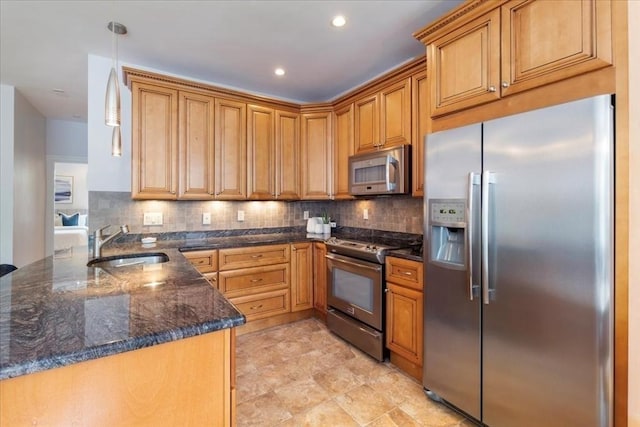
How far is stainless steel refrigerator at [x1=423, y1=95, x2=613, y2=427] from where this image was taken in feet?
4.22

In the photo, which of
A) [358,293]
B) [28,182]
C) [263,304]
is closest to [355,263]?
[358,293]

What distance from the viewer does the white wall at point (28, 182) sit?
3.88 m

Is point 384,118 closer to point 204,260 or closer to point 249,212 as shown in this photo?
point 249,212

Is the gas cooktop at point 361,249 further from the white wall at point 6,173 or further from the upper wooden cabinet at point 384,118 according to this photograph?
the white wall at point 6,173

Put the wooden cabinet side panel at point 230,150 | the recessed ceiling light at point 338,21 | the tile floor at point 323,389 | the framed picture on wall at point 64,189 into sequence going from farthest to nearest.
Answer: the framed picture on wall at point 64,189 → the wooden cabinet side panel at point 230,150 → the recessed ceiling light at point 338,21 → the tile floor at point 323,389

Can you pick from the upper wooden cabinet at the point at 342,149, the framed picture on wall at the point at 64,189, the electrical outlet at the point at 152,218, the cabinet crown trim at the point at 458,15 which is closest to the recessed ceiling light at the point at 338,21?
the cabinet crown trim at the point at 458,15

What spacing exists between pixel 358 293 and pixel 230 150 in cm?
192

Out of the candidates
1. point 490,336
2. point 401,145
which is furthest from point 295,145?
point 490,336

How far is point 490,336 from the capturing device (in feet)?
5.38

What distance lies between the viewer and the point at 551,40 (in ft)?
4.83

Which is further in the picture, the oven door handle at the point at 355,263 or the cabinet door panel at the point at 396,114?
the cabinet door panel at the point at 396,114

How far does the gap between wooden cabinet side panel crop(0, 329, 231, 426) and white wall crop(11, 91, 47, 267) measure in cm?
431

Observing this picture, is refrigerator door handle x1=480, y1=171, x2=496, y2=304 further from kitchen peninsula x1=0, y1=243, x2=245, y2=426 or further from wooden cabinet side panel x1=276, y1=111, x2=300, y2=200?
wooden cabinet side panel x1=276, y1=111, x2=300, y2=200

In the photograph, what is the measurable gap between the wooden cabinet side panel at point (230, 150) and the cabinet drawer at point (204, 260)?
0.62 m
